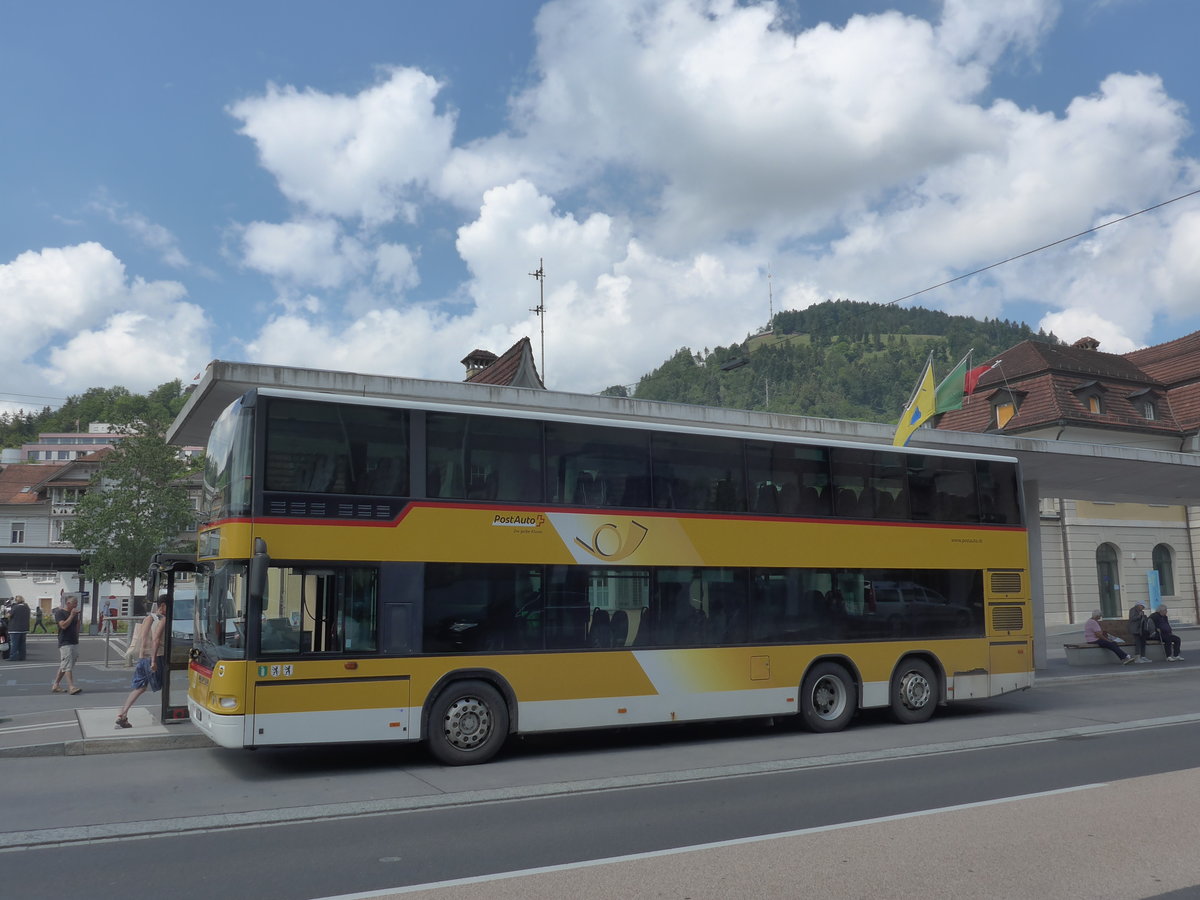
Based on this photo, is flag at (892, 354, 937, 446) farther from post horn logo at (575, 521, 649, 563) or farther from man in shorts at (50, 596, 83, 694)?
man in shorts at (50, 596, 83, 694)

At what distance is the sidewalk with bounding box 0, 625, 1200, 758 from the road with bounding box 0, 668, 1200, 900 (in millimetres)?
395

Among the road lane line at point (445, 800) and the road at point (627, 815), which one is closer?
the road at point (627, 815)

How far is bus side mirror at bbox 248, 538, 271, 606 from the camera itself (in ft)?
32.7

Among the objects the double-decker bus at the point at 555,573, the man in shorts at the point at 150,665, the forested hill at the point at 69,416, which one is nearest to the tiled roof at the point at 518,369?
the double-decker bus at the point at 555,573

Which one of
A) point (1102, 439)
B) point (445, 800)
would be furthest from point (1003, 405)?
point (445, 800)

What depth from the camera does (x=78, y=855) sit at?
7215 mm

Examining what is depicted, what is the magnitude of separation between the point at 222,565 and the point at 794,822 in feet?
20.7

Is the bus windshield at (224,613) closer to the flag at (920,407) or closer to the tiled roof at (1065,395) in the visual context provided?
the flag at (920,407)

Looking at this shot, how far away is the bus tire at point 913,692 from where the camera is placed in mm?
14555

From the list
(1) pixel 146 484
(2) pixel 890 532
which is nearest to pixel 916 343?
(1) pixel 146 484

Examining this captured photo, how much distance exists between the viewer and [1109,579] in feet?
146

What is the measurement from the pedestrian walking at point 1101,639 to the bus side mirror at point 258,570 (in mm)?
20357

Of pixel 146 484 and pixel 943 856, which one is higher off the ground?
pixel 146 484

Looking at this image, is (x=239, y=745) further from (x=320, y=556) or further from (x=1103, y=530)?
(x=1103, y=530)
